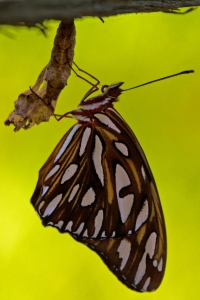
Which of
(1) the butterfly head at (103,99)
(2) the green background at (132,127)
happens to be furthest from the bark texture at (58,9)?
(2) the green background at (132,127)

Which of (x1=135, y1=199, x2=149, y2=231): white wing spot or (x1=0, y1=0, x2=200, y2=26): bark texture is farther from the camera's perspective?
(x1=135, y1=199, x2=149, y2=231): white wing spot

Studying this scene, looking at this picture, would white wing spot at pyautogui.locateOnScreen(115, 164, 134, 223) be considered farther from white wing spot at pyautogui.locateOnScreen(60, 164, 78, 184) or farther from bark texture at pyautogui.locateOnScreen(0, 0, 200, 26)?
bark texture at pyautogui.locateOnScreen(0, 0, 200, 26)

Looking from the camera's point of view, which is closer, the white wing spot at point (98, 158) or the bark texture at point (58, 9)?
the bark texture at point (58, 9)

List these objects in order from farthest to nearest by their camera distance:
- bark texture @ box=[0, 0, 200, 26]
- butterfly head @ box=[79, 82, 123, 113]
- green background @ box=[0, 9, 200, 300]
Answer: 1. green background @ box=[0, 9, 200, 300]
2. butterfly head @ box=[79, 82, 123, 113]
3. bark texture @ box=[0, 0, 200, 26]

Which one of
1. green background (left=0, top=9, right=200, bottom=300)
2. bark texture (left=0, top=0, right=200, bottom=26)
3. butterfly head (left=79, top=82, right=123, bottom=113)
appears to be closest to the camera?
bark texture (left=0, top=0, right=200, bottom=26)

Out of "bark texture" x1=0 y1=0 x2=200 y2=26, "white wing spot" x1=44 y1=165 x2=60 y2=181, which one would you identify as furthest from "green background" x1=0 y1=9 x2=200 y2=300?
"bark texture" x1=0 y1=0 x2=200 y2=26

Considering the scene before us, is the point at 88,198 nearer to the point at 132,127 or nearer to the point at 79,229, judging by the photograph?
the point at 79,229

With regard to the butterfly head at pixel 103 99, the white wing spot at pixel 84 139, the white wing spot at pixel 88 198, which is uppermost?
the butterfly head at pixel 103 99

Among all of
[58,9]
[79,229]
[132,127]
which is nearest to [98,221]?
[79,229]

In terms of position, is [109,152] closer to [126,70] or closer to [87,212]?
[87,212]

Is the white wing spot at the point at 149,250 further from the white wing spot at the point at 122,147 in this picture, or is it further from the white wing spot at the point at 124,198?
the white wing spot at the point at 122,147
